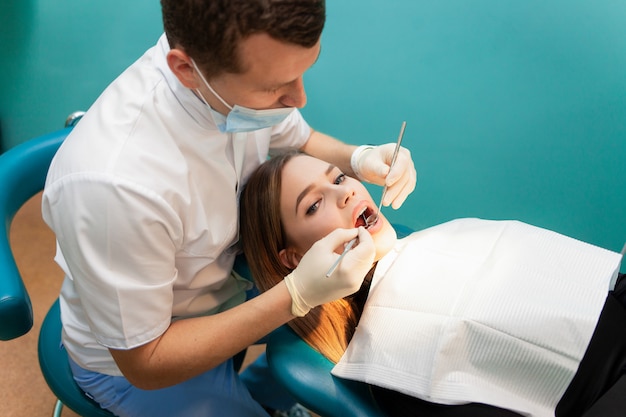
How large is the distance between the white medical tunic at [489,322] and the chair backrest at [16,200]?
0.62 meters

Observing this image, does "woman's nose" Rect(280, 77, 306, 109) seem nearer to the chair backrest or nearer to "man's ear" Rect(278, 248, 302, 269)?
"man's ear" Rect(278, 248, 302, 269)

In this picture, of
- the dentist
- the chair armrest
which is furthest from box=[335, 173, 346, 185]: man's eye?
the chair armrest

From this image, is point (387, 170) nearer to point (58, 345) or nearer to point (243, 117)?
point (243, 117)

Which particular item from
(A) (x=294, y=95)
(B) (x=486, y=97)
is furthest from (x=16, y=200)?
(B) (x=486, y=97)

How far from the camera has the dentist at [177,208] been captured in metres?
0.90

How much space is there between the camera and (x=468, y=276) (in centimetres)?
121

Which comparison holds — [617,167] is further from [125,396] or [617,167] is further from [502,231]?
[125,396]

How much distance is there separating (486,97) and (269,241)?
34.5 inches

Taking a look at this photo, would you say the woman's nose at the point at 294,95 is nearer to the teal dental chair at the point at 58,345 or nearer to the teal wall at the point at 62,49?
the teal dental chair at the point at 58,345

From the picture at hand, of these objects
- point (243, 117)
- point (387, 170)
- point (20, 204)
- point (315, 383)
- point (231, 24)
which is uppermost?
point (231, 24)

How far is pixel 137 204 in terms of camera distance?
3.12 feet

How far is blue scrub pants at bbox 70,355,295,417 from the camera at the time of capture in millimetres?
1225

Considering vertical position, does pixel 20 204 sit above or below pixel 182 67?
below

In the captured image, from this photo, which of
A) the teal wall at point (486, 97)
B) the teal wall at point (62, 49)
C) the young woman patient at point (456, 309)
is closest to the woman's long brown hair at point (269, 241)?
the young woman patient at point (456, 309)
